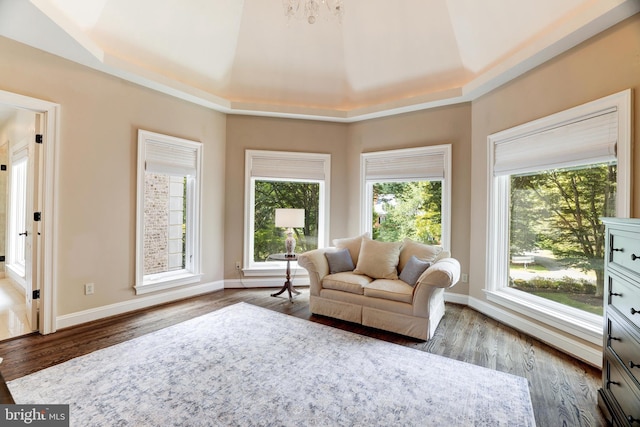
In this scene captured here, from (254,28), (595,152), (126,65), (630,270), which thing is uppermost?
(254,28)

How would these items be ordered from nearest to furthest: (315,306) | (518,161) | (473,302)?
(518,161), (315,306), (473,302)

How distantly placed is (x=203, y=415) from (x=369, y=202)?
363 cm

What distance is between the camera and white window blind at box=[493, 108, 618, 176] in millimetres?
2420

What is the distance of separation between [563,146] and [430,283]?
70.3 inches

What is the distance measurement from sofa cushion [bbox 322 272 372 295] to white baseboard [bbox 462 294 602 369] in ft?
4.97

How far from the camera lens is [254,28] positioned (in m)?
3.91

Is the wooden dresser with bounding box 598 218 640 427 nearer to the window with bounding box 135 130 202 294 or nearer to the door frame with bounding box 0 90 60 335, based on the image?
the window with bounding box 135 130 202 294

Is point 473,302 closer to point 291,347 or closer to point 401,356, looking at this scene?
point 401,356

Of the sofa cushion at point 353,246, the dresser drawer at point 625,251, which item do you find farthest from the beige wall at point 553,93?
the sofa cushion at point 353,246

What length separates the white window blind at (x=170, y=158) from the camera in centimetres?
377

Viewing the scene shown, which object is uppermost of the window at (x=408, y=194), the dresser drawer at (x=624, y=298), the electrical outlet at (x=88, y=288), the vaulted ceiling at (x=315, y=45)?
the vaulted ceiling at (x=315, y=45)

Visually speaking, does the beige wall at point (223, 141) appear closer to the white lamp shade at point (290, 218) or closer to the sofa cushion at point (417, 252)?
the sofa cushion at point (417, 252)

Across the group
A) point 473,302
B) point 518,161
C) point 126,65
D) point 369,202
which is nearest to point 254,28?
point 126,65

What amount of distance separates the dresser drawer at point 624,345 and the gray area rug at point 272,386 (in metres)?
0.62
